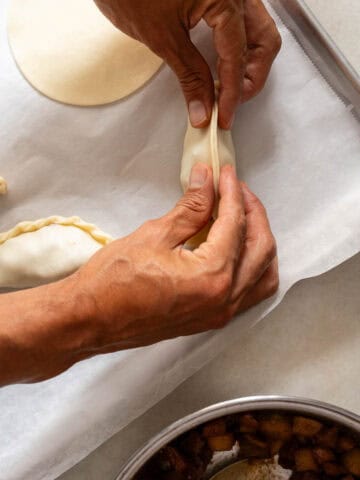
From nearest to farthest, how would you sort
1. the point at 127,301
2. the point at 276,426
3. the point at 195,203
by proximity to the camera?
the point at 127,301, the point at 195,203, the point at 276,426

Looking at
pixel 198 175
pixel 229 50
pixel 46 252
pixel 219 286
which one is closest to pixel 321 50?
pixel 229 50

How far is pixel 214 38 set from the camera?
37.2 inches

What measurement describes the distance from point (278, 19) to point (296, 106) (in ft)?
0.50

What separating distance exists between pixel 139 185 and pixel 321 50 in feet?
1.29

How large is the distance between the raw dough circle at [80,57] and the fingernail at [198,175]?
20 cm

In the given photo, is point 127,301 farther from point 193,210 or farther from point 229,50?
point 229,50

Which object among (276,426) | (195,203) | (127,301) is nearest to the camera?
(127,301)

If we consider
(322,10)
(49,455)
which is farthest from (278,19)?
(49,455)

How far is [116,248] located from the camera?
85 cm

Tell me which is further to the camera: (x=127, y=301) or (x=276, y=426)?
(x=276, y=426)

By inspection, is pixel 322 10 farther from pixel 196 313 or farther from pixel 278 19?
pixel 196 313

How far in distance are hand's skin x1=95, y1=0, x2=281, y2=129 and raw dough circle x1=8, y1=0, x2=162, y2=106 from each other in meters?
0.08

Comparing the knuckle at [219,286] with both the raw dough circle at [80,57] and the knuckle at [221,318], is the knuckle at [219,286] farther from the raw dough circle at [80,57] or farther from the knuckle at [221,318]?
the raw dough circle at [80,57]

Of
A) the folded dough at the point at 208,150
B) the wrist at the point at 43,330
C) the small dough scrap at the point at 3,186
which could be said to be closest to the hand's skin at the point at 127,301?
the wrist at the point at 43,330
